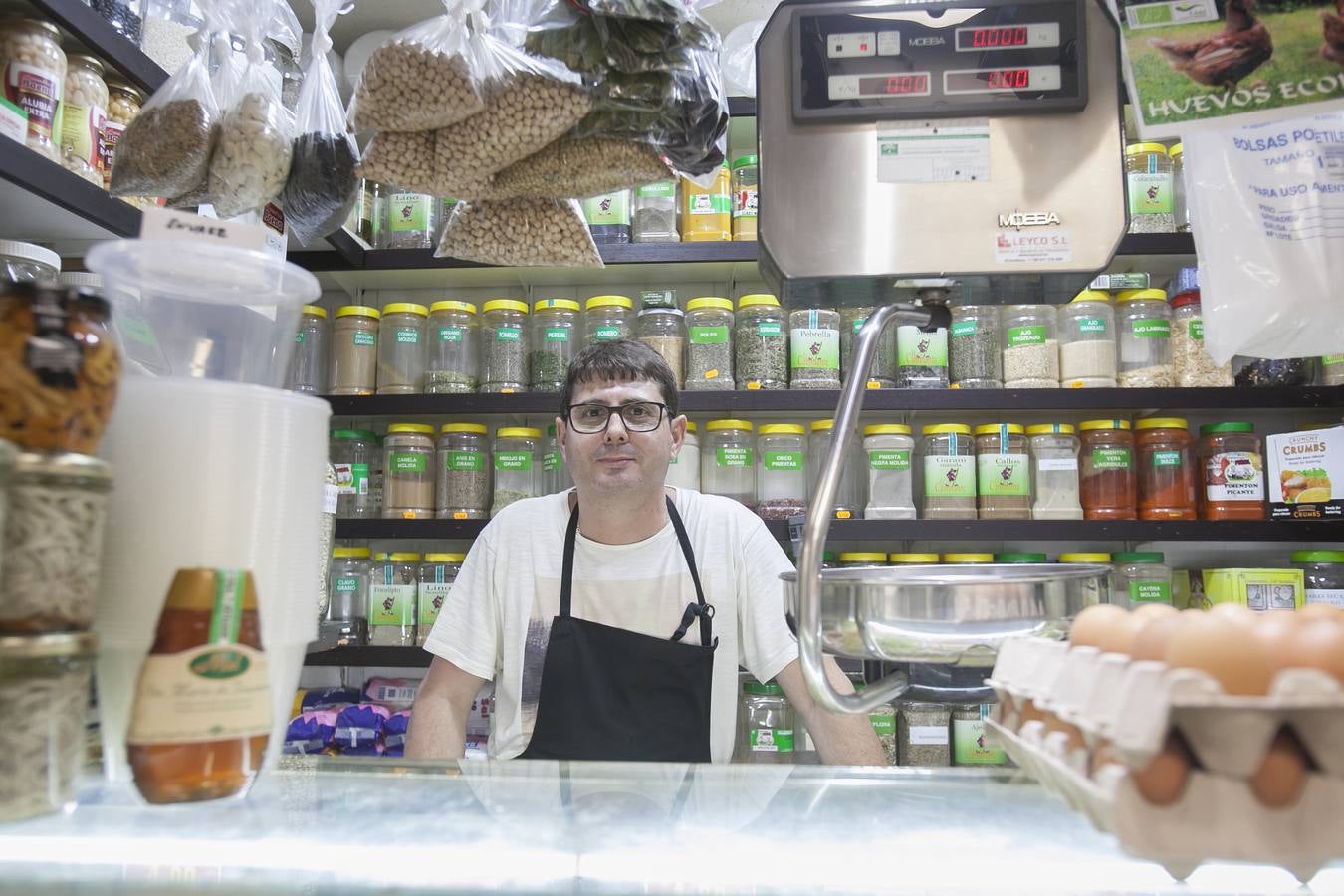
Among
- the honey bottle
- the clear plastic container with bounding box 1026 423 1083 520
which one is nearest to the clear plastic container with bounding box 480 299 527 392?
the clear plastic container with bounding box 1026 423 1083 520

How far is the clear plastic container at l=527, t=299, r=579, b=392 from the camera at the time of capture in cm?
244

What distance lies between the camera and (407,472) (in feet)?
8.02

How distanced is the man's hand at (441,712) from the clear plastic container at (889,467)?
1.09m

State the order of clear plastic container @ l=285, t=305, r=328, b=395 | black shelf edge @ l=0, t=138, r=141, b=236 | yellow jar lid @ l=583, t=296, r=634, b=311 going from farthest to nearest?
clear plastic container @ l=285, t=305, r=328, b=395 < yellow jar lid @ l=583, t=296, r=634, b=311 < black shelf edge @ l=0, t=138, r=141, b=236

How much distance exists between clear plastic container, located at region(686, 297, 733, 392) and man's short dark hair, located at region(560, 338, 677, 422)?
474mm

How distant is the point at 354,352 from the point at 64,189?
3.60ft

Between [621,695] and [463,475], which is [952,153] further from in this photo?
[463,475]

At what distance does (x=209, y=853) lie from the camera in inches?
22.3

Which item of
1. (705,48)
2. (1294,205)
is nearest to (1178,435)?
(1294,205)

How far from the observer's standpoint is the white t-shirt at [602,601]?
5.68 feet

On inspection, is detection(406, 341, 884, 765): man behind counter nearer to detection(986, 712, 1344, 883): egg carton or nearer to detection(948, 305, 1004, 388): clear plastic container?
detection(948, 305, 1004, 388): clear plastic container

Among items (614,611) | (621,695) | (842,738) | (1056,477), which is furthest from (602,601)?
(1056,477)

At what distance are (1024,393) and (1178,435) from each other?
1.38 ft

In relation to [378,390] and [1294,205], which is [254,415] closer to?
[1294,205]
